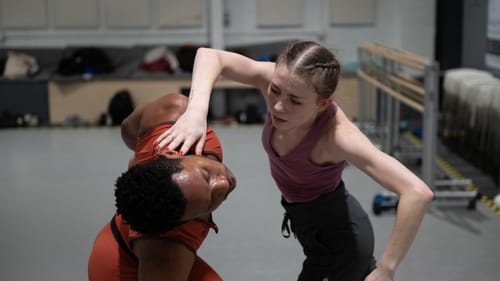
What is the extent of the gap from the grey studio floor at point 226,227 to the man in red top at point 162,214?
1.65 metres

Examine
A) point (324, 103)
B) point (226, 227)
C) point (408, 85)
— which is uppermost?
point (324, 103)

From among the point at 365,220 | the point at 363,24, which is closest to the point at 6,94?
the point at 363,24

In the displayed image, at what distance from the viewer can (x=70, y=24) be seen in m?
8.65

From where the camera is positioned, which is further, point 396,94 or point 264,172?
point 264,172

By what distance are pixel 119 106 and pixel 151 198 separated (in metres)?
6.20

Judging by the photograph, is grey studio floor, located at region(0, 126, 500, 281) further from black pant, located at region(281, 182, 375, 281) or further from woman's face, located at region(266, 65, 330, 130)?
woman's face, located at region(266, 65, 330, 130)

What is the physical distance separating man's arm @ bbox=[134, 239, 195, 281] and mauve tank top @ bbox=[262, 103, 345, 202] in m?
0.61

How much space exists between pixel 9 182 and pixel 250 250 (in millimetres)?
2562

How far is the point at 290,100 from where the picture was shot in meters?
2.03

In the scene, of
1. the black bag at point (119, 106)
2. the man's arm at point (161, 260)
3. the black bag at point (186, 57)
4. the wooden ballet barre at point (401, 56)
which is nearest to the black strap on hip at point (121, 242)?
the man's arm at point (161, 260)

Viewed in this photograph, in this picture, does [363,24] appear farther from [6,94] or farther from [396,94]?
[6,94]

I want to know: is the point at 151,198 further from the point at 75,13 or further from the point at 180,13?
the point at 75,13

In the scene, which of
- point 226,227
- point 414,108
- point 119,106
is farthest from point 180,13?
point 226,227

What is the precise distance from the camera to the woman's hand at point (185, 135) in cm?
190
